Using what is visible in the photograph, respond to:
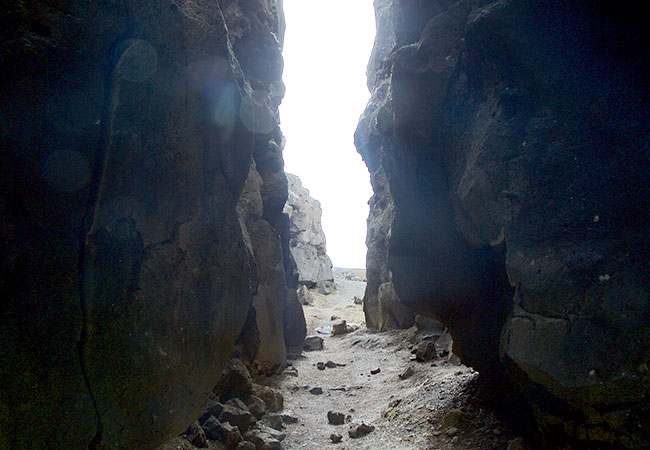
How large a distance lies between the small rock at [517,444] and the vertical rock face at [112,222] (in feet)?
11.9

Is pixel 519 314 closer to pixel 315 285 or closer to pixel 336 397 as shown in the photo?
pixel 336 397

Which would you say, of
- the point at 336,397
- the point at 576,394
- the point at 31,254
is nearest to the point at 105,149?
the point at 31,254

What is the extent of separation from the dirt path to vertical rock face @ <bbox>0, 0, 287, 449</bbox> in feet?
10.3

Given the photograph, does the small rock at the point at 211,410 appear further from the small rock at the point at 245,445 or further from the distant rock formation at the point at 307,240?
the distant rock formation at the point at 307,240

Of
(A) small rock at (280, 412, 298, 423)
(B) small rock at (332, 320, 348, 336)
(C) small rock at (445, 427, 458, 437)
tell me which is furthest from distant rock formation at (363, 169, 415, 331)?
(C) small rock at (445, 427, 458, 437)

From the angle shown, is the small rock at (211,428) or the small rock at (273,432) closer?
the small rock at (211,428)

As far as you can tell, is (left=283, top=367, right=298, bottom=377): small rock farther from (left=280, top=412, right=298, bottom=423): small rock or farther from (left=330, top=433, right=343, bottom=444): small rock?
(left=330, top=433, right=343, bottom=444): small rock

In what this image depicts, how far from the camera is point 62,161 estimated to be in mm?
3662

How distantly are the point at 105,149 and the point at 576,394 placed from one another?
4.94m

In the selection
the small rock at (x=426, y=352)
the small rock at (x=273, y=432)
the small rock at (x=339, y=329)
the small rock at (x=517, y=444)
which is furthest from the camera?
the small rock at (x=339, y=329)

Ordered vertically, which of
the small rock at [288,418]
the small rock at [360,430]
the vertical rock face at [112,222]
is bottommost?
the small rock at [288,418]

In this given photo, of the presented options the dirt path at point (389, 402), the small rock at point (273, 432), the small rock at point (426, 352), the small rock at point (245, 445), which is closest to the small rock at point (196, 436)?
the small rock at point (245, 445)

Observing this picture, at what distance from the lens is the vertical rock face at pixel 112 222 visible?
3.42 metres

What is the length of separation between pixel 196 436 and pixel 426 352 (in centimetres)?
633
